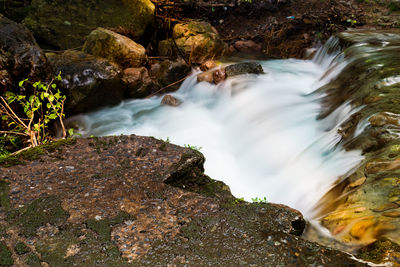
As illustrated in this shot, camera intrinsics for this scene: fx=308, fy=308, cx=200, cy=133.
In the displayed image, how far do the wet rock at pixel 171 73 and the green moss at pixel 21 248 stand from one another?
20.8 ft

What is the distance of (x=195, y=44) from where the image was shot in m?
8.95

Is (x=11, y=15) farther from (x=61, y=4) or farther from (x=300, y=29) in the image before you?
(x=300, y=29)

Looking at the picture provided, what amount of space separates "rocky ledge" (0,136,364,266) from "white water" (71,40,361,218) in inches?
53.9

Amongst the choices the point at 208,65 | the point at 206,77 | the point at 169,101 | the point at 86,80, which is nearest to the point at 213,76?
the point at 206,77

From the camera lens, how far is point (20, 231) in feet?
7.33

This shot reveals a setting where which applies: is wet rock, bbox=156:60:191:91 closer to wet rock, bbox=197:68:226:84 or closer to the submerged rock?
wet rock, bbox=197:68:226:84

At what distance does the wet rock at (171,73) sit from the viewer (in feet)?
26.6

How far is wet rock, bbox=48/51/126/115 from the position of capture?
21.2 feet

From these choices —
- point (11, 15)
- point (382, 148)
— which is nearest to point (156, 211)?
point (382, 148)

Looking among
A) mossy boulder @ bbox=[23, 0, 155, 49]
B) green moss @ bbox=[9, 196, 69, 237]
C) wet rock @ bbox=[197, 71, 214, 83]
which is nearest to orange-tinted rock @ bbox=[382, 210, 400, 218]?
green moss @ bbox=[9, 196, 69, 237]

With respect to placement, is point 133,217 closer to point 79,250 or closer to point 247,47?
point 79,250

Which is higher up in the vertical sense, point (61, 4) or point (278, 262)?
point (61, 4)

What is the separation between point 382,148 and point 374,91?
184cm

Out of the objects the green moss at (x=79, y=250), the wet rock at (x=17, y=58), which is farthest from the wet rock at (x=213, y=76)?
the green moss at (x=79, y=250)
